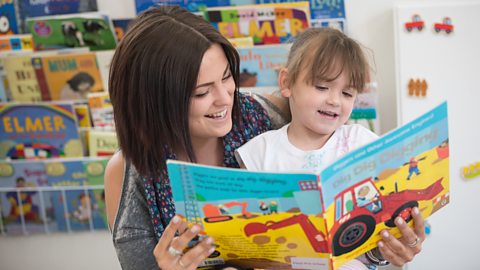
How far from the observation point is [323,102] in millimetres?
1228

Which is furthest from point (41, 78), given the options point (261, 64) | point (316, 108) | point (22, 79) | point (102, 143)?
point (316, 108)

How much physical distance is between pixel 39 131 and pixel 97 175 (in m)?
0.26

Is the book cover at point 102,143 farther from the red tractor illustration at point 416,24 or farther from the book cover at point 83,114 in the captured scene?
the red tractor illustration at point 416,24

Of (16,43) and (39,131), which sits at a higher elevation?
(16,43)

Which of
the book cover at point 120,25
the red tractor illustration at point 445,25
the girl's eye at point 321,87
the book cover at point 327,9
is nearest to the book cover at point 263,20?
the book cover at point 327,9

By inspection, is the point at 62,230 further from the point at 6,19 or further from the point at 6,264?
the point at 6,19

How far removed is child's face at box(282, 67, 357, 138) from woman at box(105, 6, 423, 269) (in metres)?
0.14

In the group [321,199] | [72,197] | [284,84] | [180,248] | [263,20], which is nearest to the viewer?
[321,199]

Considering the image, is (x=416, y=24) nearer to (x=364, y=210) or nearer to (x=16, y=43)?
(x=364, y=210)

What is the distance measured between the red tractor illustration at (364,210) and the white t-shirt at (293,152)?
21 cm

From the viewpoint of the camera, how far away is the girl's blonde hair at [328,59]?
3.99 feet

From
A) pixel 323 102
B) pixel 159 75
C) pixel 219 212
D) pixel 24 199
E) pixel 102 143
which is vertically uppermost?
pixel 159 75

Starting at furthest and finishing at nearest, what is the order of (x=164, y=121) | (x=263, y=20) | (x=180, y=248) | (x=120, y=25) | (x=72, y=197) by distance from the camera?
(x=72, y=197), (x=120, y=25), (x=263, y=20), (x=164, y=121), (x=180, y=248)

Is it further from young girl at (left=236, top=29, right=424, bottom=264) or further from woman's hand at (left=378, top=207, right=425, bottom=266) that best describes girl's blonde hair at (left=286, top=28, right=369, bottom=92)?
woman's hand at (left=378, top=207, right=425, bottom=266)
